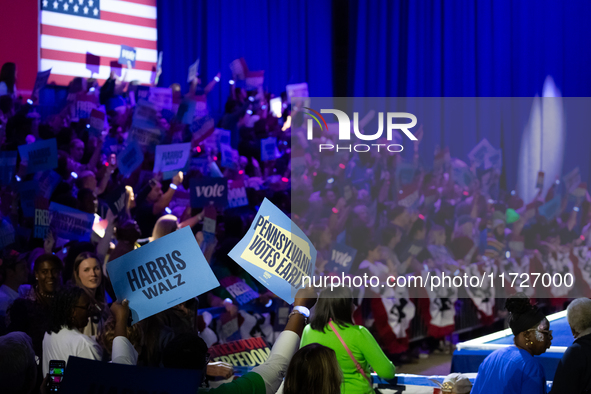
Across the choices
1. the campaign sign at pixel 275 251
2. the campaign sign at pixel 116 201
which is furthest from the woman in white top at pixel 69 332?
the campaign sign at pixel 116 201

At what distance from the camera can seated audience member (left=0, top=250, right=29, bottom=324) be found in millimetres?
3529

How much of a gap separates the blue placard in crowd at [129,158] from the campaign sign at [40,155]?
63 centimetres

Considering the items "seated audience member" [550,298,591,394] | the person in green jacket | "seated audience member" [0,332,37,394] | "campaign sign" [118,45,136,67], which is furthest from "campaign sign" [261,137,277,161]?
"seated audience member" [550,298,591,394]

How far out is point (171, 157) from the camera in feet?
17.7

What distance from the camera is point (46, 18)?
8.95m

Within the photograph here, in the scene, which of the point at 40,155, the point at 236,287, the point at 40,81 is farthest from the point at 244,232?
the point at 40,81

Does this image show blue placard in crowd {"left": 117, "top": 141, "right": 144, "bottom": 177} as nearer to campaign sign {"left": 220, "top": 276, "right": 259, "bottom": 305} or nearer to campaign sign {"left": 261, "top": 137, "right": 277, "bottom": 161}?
campaign sign {"left": 220, "top": 276, "right": 259, "bottom": 305}

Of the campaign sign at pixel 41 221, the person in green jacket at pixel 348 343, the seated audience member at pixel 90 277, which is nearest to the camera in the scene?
the person in green jacket at pixel 348 343

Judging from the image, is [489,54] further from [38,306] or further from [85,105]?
[38,306]

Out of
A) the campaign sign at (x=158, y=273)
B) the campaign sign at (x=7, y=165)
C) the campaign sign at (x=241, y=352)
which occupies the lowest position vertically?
the campaign sign at (x=241, y=352)

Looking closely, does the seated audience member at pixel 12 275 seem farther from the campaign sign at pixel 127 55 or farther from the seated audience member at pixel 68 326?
the campaign sign at pixel 127 55

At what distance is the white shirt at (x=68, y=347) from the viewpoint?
251cm

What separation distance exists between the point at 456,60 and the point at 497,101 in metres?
0.90

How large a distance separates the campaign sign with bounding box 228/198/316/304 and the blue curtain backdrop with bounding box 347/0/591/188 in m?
7.22
